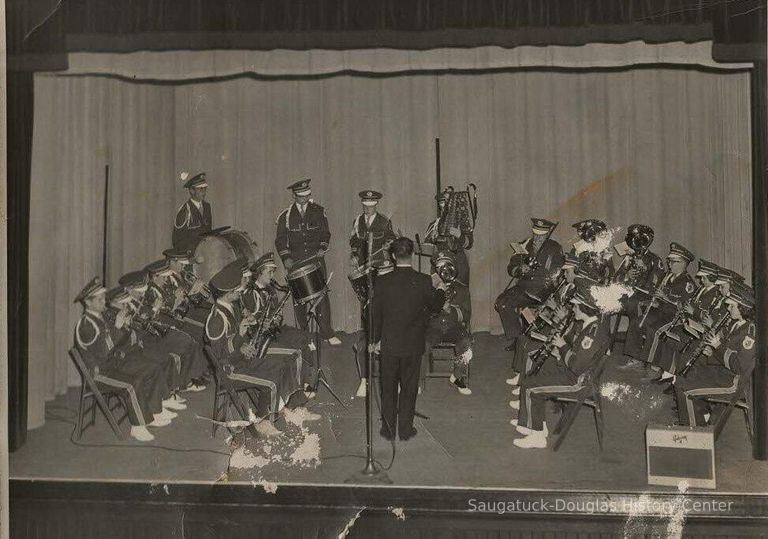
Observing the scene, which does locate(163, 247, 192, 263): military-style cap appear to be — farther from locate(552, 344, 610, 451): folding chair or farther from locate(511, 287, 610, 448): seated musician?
locate(552, 344, 610, 451): folding chair

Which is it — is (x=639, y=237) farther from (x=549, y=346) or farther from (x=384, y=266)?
(x=384, y=266)

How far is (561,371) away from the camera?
496 centimetres

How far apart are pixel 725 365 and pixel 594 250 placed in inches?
45.4

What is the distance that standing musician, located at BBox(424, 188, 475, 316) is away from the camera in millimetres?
5203

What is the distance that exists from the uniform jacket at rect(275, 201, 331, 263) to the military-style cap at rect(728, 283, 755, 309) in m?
2.80

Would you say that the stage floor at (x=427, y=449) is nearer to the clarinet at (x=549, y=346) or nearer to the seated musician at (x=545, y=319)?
the seated musician at (x=545, y=319)

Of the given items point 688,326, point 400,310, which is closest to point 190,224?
point 400,310

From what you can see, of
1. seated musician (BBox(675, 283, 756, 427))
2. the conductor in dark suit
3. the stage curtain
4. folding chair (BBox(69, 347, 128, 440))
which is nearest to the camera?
seated musician (BBox(675, 283, 756, 427))

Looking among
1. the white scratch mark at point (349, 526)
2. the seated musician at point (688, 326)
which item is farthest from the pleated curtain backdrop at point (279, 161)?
the white scratch mark at point (349, 526)

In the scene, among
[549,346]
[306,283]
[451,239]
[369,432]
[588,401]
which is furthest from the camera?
[451,239]

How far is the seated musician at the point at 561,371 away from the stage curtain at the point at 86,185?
9.24 ft

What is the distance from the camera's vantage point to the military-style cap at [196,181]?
16.9 ft

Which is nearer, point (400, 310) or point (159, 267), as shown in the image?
point (400, 310)

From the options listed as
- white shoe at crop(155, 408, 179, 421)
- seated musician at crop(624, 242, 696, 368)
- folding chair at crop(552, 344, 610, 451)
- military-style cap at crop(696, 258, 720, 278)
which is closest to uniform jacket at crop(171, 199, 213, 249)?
white shoe at crop(155, 408, 179, 421)
